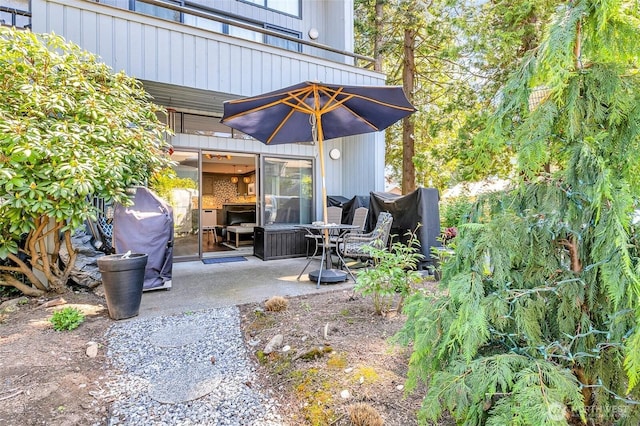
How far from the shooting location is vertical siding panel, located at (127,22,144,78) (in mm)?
4262

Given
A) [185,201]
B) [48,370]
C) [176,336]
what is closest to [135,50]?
[185,201]

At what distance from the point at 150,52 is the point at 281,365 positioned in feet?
14.7

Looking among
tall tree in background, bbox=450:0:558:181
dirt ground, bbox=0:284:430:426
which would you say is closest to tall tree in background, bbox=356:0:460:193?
tall tree in background, bbox=450:0:558:181

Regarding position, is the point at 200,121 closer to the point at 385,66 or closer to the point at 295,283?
the point at 295,283

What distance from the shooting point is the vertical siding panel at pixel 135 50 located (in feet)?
14.0

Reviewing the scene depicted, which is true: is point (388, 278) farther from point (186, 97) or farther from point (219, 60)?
point (186, 97)

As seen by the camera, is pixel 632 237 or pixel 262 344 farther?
pixel 262 344

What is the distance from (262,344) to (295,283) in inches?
69.7

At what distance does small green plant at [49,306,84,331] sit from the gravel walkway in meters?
0.32

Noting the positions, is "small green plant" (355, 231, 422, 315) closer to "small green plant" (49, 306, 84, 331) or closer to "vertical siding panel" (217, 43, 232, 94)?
"small green plant" (49, 306, 84, 331)

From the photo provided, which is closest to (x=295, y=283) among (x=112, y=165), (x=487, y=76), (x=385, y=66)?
(x=112, y=165)

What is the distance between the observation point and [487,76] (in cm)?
755

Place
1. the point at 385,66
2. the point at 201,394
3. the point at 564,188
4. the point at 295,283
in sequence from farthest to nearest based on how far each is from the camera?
1. the point at 385,66
2. the point at 295,283
3. the point at 201,394
4. the point at 564,188

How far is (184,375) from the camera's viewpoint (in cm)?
217
